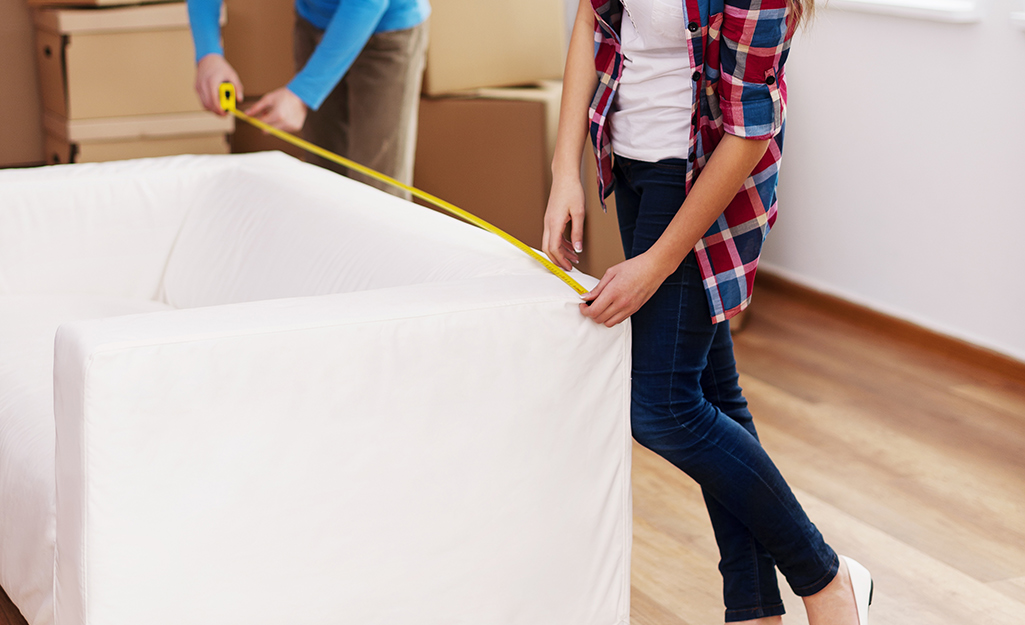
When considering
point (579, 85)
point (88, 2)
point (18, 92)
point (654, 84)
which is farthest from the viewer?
point (18, 92)

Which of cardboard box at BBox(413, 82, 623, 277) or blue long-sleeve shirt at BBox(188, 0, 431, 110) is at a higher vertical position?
blue long-sleeve shirt at BBox(188, 0, 431, 110)

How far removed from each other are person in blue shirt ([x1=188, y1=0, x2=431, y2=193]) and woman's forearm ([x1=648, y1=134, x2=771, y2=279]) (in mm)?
1090

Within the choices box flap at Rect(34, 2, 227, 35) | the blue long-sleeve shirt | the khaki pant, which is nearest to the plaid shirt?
the blue long-sleeve shirt

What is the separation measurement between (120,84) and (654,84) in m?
2.08

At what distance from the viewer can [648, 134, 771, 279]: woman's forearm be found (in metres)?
1.23

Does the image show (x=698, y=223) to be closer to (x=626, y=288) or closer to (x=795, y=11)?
(x=626, y=288)

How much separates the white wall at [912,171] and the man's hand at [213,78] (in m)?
1.53

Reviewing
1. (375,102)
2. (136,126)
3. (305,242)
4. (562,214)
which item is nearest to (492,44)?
(136,126)

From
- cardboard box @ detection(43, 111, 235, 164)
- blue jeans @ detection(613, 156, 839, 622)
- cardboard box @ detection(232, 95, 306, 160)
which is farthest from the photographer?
cardboard box @ detection(232, 95, 306, 160)

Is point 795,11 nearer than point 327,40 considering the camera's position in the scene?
Yes

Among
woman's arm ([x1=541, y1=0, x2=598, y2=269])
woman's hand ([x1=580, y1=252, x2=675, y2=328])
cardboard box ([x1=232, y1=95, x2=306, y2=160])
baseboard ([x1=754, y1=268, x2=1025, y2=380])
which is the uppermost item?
woman's arm ([x1=541, y1=0, x2=598, y2=269])

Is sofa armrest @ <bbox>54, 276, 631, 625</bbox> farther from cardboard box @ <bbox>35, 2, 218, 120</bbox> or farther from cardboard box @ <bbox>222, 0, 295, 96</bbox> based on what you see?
cardboard box @ <bbox>222, 0, 295, 96</bbox>

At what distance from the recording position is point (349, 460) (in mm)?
1202

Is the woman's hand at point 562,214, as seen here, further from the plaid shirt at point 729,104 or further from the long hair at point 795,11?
the long hair at point 795,11
